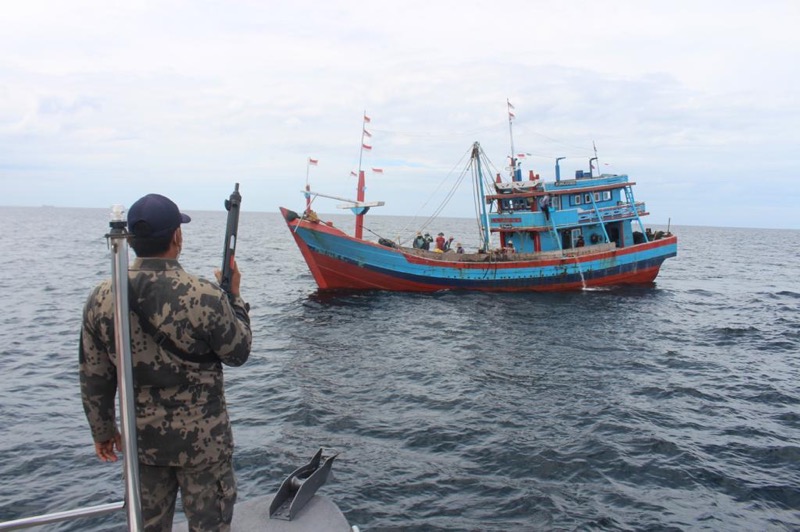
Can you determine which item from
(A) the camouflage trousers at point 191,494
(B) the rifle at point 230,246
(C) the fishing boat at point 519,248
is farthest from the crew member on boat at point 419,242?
(A) the camouflage trousers at point 191,494

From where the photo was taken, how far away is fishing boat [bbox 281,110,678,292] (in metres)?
24.7

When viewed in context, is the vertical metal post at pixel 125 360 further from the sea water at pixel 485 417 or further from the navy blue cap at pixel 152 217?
the sea water at pixel 485 417

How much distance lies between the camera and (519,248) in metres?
28.5

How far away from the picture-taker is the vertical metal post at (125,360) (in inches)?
97.9

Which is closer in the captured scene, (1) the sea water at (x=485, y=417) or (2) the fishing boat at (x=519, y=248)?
(1) the sea water at (x=485, y=417)

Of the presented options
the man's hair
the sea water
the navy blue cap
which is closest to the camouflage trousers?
the man's hair

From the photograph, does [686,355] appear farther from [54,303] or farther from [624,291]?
[54,303]

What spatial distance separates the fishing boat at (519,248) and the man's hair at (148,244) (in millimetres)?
20509

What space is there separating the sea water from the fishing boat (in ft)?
11.8

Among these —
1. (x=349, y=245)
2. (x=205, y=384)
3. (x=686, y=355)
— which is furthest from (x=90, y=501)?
(x=349, y=245)

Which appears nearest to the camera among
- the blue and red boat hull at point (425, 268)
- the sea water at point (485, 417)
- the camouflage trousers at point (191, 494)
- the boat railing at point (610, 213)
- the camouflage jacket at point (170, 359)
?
the camouflage jacket at point (170, 359)

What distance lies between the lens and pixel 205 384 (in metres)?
3.22

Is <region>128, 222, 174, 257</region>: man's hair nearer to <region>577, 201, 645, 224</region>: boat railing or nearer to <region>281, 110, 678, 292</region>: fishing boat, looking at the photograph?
<region>281, 110, 678, 292</region>: fishing boat

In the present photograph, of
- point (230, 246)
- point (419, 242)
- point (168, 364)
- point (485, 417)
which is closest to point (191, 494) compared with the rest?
point (168, 364)
